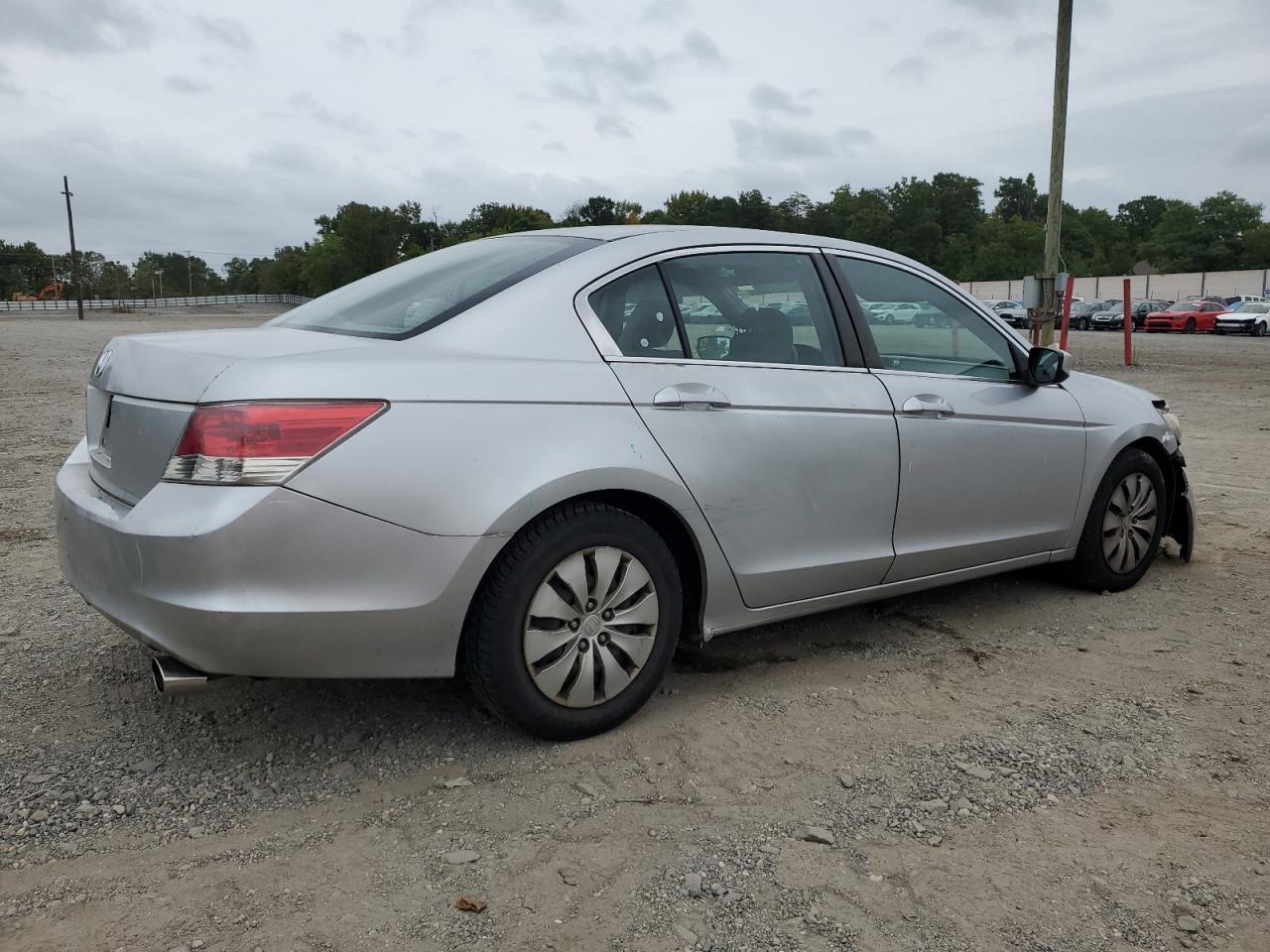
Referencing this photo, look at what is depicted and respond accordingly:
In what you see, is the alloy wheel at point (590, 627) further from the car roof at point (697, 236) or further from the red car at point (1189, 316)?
the red car at point (1189, 316)

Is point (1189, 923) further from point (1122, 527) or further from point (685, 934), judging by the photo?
point (1122, 527)

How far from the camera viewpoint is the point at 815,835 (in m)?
2.73

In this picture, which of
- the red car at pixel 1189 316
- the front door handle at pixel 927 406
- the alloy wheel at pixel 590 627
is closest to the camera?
the alloy wheel at pixel 590 627

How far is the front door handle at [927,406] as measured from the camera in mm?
3887

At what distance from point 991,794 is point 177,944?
2055 mm

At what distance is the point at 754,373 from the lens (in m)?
3.53

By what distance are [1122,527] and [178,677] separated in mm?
3951

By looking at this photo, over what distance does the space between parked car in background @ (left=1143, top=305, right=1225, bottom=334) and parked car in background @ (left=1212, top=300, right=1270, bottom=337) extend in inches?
19.9

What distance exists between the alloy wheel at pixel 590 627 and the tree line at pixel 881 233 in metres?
70.6

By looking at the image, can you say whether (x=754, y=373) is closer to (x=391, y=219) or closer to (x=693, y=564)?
(x=693, y=564)

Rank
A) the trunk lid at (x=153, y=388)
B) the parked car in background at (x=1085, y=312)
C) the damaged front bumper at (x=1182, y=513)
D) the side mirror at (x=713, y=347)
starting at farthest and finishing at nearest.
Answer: the parked car in background at (x=1085, y=312) → the damaged front bumper at (x=1182, y=513) → the side mirror at (x=713, y=347) → the trunk lid at (x=153, y=388)

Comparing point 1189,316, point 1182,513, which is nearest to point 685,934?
point 1182,513

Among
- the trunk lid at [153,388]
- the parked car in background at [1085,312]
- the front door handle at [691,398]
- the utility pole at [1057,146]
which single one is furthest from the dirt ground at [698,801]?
the parked car in background at [1085,312]

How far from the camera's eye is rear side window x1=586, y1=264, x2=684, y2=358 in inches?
130
